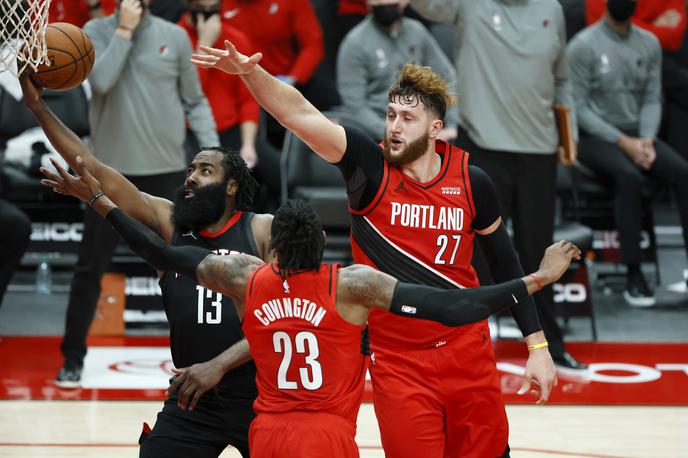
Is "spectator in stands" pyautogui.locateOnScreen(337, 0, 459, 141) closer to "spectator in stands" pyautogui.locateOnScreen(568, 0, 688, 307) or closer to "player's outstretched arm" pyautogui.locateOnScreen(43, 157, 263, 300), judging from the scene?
"spectator in stands" pyautogui.locateOnScreen(568, 0, 688, 307)

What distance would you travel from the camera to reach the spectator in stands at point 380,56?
874cm

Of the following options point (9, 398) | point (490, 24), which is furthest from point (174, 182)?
point (490, 24)

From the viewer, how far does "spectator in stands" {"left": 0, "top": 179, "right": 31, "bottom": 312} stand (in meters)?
7.61

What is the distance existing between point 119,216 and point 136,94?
3.07 m

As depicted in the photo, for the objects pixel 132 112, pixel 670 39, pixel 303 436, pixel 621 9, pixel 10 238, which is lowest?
pixel 10 238

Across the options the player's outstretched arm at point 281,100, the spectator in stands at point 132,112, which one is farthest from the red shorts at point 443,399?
the spectator in stands at point 132,112

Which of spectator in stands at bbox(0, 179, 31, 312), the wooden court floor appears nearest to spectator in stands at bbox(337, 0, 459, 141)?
spectator in stands at bbox(0, 179, 31, 312)

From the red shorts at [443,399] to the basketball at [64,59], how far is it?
5.79ft

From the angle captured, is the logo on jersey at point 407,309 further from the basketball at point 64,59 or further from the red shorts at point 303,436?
the basketball at point 64,59

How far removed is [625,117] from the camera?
30.5ft

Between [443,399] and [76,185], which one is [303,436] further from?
[76,185]

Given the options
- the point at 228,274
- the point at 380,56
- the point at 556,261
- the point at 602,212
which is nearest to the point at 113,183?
the point at 228,274

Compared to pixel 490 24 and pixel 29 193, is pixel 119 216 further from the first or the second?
pixel 29 193

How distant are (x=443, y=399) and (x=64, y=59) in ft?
7.04
